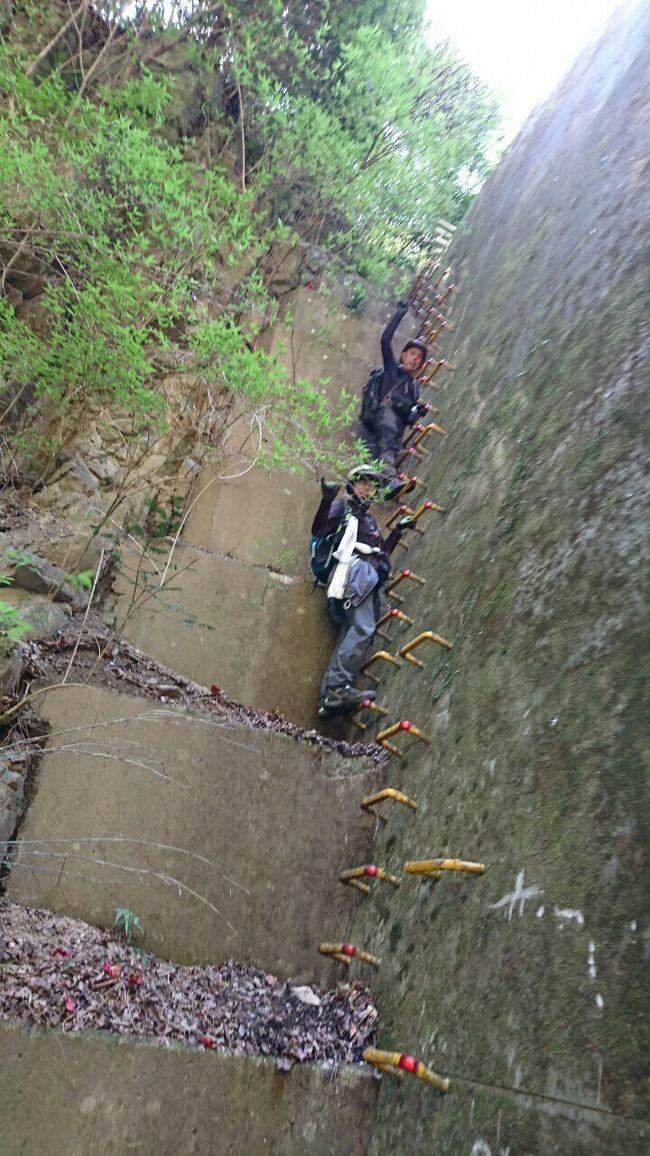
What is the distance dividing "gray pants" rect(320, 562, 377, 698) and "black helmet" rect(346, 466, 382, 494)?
2.85ft

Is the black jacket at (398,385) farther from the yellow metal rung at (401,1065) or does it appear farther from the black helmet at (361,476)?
the yellow metal rung at (401,1065)

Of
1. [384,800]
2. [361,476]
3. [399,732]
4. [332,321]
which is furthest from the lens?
[332,321]

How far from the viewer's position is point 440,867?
270 centimetres

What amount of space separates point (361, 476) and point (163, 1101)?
4172 mm

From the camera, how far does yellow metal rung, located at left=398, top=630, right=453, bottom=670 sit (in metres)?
3.72

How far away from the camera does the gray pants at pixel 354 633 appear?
4.86 metres

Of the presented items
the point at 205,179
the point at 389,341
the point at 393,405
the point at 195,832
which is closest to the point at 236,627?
the point at 195,832

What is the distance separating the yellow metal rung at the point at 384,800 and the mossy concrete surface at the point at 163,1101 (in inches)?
41.2

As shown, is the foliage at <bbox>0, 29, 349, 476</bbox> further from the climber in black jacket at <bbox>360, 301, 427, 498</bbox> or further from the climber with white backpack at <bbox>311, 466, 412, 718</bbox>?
the climber in black jacket at <bbox>360, 301, 427, 498</bbox>

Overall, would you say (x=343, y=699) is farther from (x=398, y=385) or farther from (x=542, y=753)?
(x=398, y=385)

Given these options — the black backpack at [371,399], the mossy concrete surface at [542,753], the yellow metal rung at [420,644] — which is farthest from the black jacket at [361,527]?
the black backpack at [371,399]

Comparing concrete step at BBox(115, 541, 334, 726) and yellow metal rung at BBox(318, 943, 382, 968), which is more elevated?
concrete step at BBox(115, 541, 334, 726)

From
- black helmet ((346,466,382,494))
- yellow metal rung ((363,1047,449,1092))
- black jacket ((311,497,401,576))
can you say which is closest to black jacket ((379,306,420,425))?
black helmet ((346,466,382,494))

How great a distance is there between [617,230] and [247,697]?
3.61m
